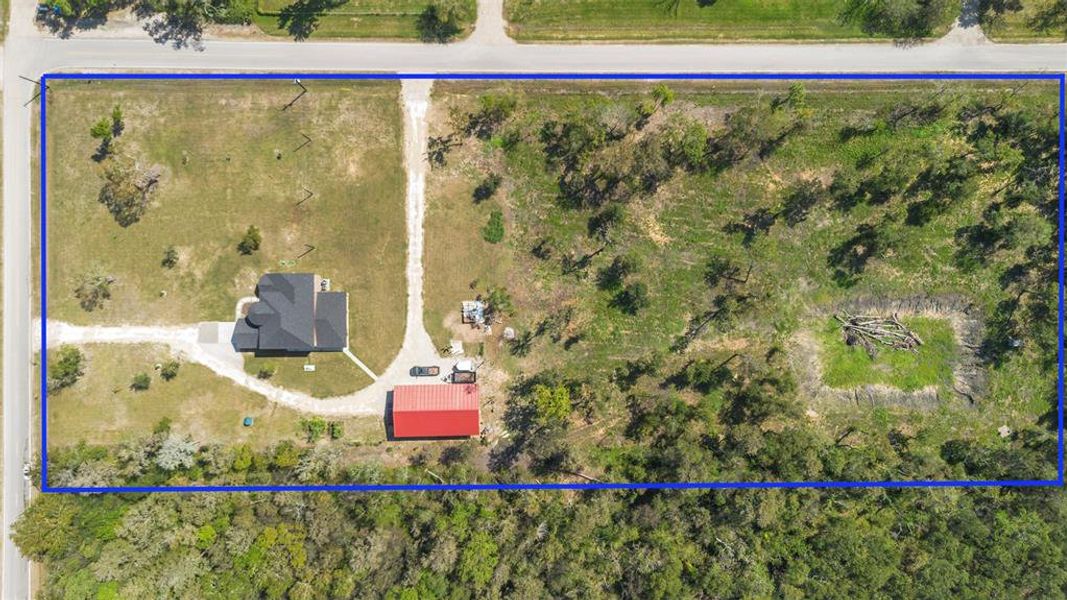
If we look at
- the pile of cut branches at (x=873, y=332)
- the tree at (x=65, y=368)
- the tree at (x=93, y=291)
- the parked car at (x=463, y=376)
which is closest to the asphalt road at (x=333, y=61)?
the tree at (x=65, y=368)

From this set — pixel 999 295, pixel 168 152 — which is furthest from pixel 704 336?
pixel 168 152

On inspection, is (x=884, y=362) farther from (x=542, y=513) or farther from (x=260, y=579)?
(x=260, y=579)

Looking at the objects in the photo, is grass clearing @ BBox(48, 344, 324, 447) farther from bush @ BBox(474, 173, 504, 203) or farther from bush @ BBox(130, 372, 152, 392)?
bush @ BBox(474, 173, 504, 203)

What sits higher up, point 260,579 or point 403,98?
point 403,98

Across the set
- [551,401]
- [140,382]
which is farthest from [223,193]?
[551,401]

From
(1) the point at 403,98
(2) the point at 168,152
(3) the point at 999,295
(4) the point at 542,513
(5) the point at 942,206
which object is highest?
(1) the point at 403,98

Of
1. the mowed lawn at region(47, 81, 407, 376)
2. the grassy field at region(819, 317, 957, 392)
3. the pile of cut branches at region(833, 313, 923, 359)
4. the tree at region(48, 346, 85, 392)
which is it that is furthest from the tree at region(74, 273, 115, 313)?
the pile of cut branches at region(833, 313, 923, 359)

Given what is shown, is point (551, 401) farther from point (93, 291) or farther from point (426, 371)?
point (93, 291)
